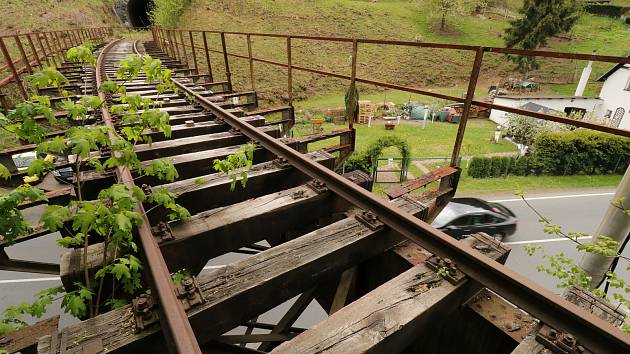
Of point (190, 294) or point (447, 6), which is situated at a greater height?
point (447, 6)

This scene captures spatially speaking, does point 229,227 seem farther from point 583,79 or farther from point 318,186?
point 583,79

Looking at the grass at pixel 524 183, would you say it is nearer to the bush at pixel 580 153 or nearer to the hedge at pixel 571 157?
the hedge at pixel 571 157

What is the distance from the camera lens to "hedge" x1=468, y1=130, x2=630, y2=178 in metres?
17.2

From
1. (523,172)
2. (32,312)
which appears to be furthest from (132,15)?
(32,312)

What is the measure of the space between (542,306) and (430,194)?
1.87 meters

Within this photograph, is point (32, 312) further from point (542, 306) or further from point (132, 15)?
point (132, 15)

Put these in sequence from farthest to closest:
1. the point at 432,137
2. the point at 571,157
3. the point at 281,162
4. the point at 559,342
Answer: the point at 432,137 < the point at 571,157 < the point at 281,162 < the point at 559,342

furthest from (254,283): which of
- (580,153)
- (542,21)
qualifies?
(542,21)

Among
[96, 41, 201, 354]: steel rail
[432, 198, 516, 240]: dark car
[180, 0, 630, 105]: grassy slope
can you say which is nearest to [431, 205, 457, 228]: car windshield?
[432, 198, 516, 240]: dark car

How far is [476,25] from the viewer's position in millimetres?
49531

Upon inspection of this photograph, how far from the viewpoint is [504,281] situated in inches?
62.9

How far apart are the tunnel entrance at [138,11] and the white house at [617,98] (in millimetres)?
48519

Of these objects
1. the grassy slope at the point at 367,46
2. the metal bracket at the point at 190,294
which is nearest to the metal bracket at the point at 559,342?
the metal bracket at the point at 190,294

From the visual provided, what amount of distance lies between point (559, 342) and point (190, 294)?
1662 millimetres
